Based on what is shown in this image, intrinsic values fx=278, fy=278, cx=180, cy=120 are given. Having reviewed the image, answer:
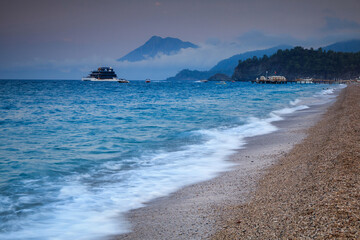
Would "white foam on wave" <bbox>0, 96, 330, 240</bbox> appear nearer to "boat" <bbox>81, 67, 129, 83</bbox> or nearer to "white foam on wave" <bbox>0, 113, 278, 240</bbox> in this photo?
"white foam on wave" <bbox>0, 113, 278, 240</bbox>

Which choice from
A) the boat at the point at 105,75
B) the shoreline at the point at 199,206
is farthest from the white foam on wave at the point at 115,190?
the boat at the point at 105,75

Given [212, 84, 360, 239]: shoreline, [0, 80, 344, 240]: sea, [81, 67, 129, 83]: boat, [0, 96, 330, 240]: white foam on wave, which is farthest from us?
[81, 67, 129, 83]: boat

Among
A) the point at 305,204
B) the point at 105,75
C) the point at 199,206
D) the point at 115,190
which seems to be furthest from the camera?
the point at 105,75

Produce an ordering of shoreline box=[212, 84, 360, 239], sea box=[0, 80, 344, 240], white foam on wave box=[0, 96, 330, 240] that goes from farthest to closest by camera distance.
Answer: sea box=[0, 80, 344, 240] → white foam on wave box=[0, 96, 330, 240] → shoreline box=[212, 84, 360, 239]

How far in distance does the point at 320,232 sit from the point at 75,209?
460cm

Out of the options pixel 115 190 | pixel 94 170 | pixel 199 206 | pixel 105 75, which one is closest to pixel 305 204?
pixel 199 206

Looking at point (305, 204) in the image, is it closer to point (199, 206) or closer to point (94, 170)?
point (199, 206)

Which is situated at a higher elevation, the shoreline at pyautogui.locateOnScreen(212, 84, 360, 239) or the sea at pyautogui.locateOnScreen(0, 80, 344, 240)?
the shoreline at pyautogui.locateOnScreen(212, 84, 360, 239)

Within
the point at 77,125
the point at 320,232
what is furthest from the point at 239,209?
the point at 77,125

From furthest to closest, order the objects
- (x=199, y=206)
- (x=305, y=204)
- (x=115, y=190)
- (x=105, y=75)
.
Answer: (x=105, y=75) < (x=115, y=190) < (x=199, y=206) < (x=305, y=204)

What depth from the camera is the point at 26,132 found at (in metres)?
15.0

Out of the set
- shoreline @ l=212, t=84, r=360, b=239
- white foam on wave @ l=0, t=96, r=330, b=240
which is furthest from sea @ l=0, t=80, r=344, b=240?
shoreline @ l=212, t=84, r=360, b=239

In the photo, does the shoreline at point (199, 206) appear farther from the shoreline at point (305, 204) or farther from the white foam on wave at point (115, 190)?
the white foam on wave at point (115, 190)

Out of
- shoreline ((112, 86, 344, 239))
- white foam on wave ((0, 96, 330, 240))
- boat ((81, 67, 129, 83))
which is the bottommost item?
white foam on wave ((0, 96, 330, 240))
